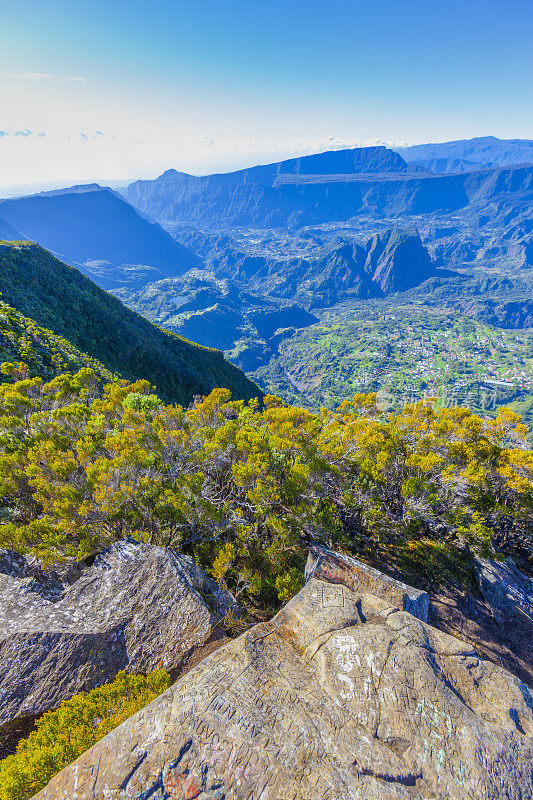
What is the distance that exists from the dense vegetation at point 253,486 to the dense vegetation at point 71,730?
19.9ft

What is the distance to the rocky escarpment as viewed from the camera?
766 centimetres

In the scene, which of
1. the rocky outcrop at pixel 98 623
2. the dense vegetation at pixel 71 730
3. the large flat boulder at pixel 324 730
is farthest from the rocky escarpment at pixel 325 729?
the rocky outcrop at pixel 98 623

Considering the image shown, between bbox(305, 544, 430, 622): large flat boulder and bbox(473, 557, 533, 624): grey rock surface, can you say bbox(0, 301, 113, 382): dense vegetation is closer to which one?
bbox(305, 544, 430, 622): large flat boulder

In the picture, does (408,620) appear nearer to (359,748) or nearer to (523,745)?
(523,745)

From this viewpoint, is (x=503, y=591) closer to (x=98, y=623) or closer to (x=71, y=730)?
(x=98, y=623)

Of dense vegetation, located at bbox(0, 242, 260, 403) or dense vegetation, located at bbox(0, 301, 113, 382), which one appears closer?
dense vegetation, located at bbox(0, 301, 113, 382)

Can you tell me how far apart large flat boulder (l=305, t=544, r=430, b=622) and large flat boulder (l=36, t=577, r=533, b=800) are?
13.2 feet

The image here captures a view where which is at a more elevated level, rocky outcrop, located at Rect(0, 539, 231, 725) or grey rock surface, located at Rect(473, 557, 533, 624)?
rocky outcrop, located at Rect(0, 539, 231, 725)

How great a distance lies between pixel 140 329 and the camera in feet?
273

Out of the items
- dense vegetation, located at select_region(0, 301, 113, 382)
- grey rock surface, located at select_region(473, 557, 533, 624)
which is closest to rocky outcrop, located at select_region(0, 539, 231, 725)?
grey rock surface, located at select_region(473, 557, 533, 624)

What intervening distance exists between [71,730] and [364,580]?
41.5 feet

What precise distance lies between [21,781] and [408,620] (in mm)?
12660

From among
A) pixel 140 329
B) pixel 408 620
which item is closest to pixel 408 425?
pixel 408 620

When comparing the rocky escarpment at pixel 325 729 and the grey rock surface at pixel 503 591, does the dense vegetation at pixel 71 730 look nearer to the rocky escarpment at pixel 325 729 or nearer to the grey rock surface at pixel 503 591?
the rocky escarpment at pixel 325 729
